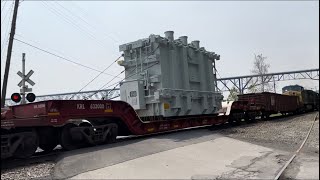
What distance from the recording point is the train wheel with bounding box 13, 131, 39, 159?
10.6 m

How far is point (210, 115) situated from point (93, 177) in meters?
14.5

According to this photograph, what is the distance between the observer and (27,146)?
35.4ft

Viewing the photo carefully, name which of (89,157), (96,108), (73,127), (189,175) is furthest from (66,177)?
(96,108)

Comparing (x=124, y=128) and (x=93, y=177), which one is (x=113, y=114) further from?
(x=93, y=177)

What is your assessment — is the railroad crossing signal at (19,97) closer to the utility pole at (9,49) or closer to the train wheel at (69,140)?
the utility pole at (9,49)

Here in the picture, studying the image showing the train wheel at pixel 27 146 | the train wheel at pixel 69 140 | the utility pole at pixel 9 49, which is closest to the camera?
the train wheel at pixel 27 146

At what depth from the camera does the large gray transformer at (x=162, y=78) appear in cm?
1691

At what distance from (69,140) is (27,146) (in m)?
1.76

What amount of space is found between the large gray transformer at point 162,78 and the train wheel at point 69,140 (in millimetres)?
4615

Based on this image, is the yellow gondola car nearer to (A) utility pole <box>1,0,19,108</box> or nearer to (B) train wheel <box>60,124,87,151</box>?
(A) utility pole <box>1,0,19,108</box>

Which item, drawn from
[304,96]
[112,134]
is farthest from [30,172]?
[304,96]

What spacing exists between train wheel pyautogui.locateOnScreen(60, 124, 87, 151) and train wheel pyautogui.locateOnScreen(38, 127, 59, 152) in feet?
1.07

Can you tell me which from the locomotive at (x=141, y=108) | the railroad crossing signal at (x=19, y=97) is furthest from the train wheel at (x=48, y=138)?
the railroad crossing signal at (x=19, y=97)

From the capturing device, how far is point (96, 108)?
43.3 ft
